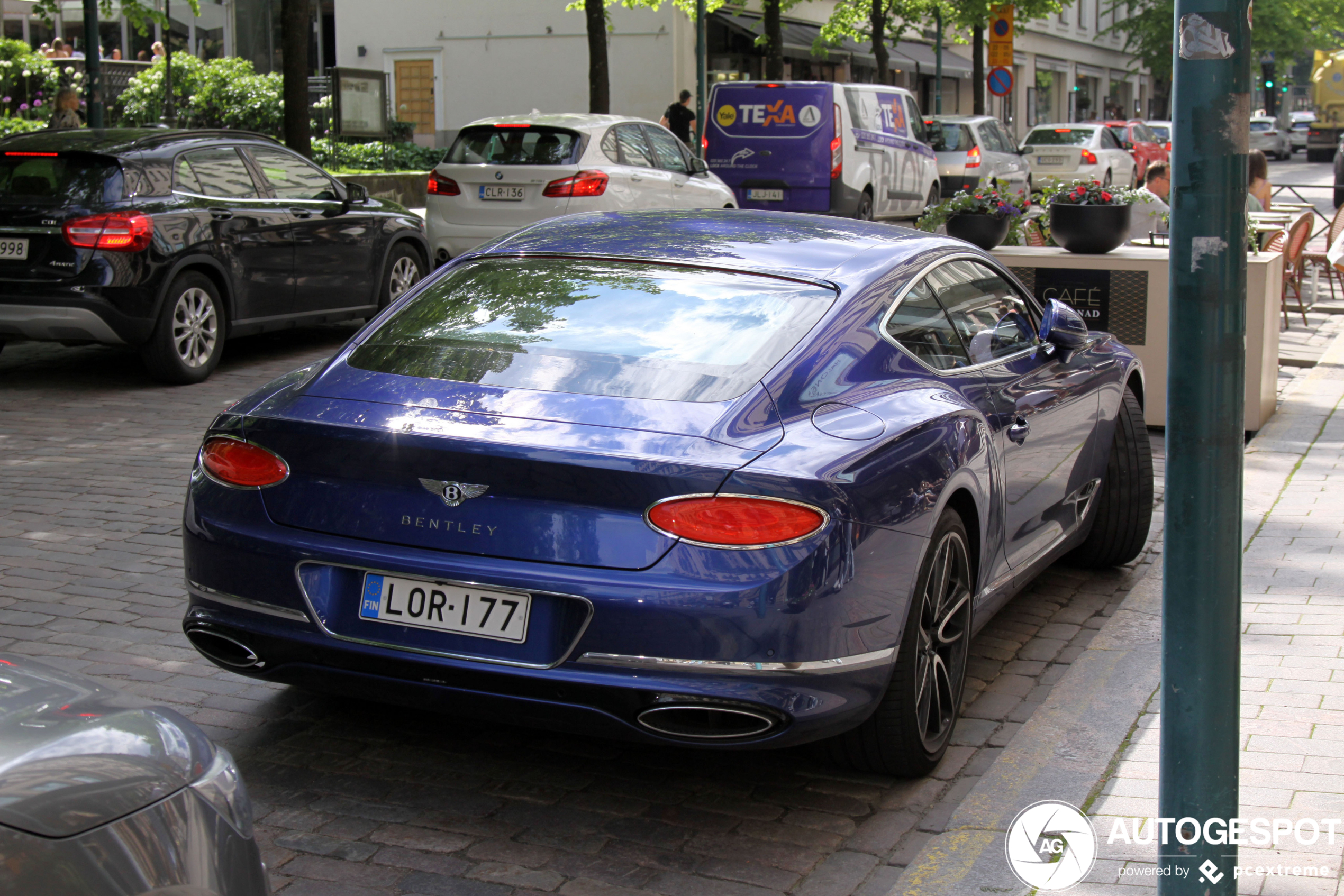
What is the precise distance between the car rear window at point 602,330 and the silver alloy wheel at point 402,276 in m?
7.73

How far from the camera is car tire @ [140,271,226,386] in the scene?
9727 millimetres

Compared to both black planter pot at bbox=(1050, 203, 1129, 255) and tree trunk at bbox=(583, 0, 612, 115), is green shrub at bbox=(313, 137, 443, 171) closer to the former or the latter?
tree trunk at bbox=(583, 0, 612, 115)

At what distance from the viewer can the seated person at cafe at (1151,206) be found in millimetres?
9883

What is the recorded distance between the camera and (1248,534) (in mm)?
6340

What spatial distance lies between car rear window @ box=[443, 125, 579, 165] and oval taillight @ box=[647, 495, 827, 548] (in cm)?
1094

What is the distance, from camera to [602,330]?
4059 millimetres

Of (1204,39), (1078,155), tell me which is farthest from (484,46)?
(1204,39)

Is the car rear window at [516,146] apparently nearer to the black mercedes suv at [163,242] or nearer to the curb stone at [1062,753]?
the black mercedes suv at [163,242]

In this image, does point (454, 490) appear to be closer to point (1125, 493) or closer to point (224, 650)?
point (224, 650)

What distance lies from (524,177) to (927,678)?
414 inches

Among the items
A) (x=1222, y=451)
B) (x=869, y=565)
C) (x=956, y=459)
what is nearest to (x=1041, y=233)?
(x=956, y=459)

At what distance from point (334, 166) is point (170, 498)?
19.4m

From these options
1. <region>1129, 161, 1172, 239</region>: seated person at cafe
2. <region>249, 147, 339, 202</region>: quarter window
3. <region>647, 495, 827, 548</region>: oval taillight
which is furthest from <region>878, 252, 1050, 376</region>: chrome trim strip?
<region>249, 147, 339, 202</region>: quarter window

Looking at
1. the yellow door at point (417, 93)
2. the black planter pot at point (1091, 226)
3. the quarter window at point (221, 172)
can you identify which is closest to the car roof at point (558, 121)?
Result: the quarter window at point (221, 172)
